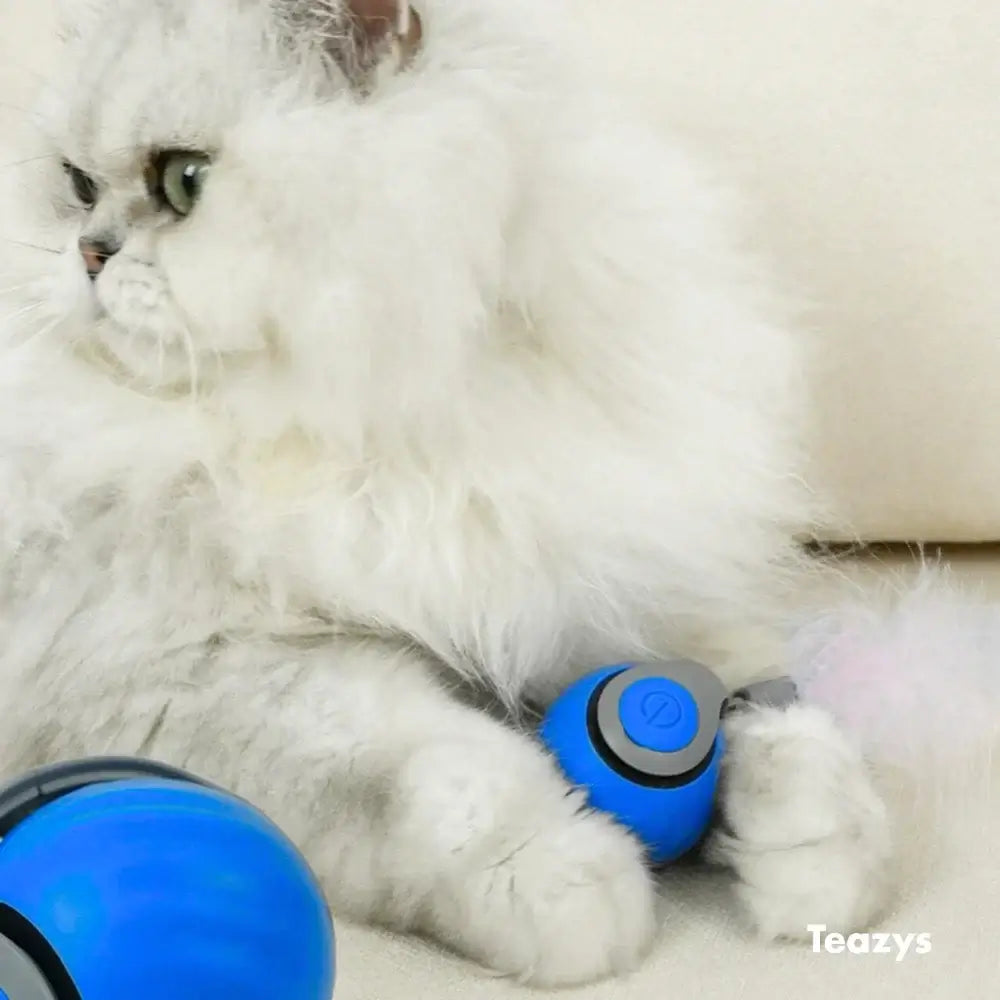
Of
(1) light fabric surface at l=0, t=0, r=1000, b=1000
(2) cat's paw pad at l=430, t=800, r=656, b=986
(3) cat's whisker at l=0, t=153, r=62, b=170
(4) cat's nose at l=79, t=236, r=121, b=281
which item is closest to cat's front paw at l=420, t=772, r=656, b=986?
(2) cat's paw pad at l=430, t=800, r=656, b=986

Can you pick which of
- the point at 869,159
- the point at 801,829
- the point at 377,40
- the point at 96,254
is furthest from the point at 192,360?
the point at 869,159

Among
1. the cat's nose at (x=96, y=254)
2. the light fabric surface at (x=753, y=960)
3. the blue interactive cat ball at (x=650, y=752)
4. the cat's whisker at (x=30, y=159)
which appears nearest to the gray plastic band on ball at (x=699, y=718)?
the blue interactive cat ball at (x=650, y=752)

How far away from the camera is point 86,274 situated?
3.15ft

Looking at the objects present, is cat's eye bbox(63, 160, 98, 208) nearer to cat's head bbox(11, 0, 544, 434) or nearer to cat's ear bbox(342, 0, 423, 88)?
cat's head bbox(11, 0, 544, 434)

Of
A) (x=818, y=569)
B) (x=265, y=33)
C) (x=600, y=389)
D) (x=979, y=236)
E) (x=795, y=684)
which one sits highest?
(x=265, y=33)

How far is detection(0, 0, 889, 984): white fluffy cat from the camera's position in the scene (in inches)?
32.6

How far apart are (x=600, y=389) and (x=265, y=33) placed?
1.23 feet

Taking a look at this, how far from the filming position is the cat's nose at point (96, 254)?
957mm

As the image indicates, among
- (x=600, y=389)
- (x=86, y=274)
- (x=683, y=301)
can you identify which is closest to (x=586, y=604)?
(x=600, y=389)

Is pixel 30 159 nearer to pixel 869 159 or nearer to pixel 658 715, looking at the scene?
pixel 658 715

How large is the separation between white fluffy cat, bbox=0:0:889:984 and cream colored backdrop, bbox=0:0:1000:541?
0.41 meters

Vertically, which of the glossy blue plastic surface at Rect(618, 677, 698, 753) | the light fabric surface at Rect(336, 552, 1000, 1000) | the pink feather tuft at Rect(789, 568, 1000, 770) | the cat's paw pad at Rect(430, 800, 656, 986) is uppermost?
the glossy blue plastic surface at Rect(618, 677, 698, 753)

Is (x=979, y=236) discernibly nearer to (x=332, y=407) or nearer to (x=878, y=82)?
(x=878, y=82)

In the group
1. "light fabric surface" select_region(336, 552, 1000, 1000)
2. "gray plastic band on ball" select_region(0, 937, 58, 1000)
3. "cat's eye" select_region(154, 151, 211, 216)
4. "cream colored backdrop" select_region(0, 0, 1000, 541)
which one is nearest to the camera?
"gray plastic band on ball" select_region(0, 937, 58, 1000)
